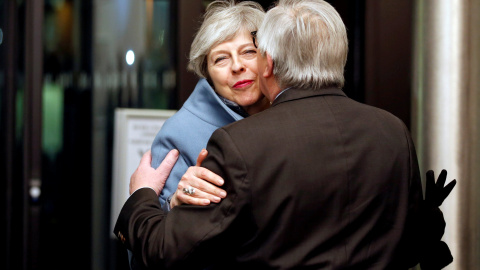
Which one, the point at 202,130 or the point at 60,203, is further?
the point at 60,203

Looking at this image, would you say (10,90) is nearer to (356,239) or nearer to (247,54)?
(247,54)

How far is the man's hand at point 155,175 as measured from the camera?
2.43 meters

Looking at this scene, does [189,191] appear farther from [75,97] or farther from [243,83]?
[75,97]

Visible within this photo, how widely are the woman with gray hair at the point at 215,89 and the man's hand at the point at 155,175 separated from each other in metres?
0.03

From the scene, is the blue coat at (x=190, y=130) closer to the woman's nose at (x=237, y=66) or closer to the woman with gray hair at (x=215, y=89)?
the woman with gray hair at (x=215, y=89)

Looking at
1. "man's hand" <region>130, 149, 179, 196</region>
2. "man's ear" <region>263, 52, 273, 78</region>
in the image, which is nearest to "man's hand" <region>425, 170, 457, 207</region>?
"man's ear" <region>263, 52, 273, 78</region>

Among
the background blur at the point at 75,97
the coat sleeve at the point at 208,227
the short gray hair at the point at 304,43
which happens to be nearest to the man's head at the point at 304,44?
the short gray hair at the point at 304,43

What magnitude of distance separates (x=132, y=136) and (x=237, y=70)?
1409 millimetres

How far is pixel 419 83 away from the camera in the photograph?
343cm

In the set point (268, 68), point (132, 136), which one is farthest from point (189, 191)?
point (132, 136)

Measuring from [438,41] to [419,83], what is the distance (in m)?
0.23

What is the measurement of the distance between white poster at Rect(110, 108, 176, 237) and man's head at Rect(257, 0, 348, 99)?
183cm

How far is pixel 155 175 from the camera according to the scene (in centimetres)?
246

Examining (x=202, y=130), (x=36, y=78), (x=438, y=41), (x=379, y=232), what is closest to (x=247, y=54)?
(x=202, y=130)
